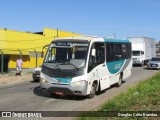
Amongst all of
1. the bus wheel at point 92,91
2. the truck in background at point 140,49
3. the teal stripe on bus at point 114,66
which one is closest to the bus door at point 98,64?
the bus wheel at point 92,91

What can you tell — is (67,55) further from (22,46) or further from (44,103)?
(22,46)

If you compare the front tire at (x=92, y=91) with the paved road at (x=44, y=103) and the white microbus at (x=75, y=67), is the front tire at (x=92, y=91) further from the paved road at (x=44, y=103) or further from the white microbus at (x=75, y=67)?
the paved road at (x=44, y=103)

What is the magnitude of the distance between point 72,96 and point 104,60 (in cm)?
259

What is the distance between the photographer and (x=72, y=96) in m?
15.9

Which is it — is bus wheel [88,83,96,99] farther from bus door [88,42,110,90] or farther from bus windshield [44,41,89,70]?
bus windshield [44,41,89,70]

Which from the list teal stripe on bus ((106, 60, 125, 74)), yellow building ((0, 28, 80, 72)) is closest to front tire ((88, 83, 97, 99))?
teal stripe on bus ((106, 60, 125, 74))

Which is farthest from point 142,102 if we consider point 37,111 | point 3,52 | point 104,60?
point 3,52

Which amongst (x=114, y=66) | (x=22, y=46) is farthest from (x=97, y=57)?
(x=22, y=46)

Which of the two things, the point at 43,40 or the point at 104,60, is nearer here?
the point at 104,60

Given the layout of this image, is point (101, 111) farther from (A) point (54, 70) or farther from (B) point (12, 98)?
(B) point (12, 98)

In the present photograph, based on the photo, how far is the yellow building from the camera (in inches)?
1453

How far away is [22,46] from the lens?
40656 millimetres

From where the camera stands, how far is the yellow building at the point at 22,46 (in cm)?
3689

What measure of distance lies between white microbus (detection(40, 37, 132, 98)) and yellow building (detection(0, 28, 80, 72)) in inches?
730
